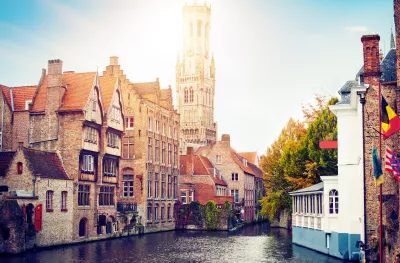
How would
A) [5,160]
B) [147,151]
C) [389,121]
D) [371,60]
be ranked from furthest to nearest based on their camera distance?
[147,151] → [5,160] → [371,60] → [389,121]

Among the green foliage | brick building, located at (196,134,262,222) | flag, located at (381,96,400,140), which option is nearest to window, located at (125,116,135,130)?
the green foliage

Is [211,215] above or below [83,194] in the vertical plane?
below

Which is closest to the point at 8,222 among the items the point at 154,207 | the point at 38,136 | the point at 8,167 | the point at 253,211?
the point at 8,167

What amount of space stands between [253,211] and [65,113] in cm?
4880

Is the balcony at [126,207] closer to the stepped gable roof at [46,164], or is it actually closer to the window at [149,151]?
the window at [149,151]

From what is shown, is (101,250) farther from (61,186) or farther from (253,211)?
(253,211)

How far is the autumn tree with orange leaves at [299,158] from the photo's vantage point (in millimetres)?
48969

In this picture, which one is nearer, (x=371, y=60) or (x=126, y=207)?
(x=371, y=60)

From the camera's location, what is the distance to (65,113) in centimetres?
4412

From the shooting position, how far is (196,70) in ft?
538

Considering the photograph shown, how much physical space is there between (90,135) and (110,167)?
16.7ft

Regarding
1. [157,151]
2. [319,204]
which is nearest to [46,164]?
[319,204]

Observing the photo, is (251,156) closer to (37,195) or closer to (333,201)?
(37,195)

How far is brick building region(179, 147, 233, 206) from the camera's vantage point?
68438 millimetres
